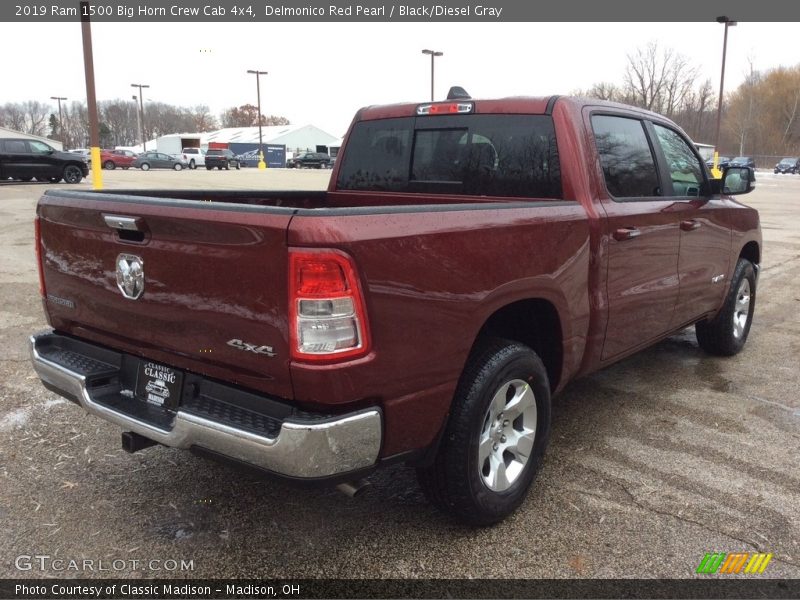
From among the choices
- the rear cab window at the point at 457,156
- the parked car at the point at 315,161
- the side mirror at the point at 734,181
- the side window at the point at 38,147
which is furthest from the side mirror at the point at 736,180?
the parked car at the point at 315,161

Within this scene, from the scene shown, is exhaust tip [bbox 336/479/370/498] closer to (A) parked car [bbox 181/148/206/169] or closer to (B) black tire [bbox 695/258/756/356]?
(B) black tire [bbox 695/258/756/356]

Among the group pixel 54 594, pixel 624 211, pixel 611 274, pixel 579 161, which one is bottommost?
pixel 54 594

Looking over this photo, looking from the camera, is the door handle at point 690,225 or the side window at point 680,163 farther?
the side window at point 680,163

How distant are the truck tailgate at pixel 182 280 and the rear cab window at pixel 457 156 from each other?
5.67 feet

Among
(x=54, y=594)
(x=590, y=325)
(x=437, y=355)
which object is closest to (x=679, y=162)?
(x=590, y=325)

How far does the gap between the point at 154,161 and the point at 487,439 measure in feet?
176

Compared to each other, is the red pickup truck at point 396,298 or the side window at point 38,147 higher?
the side window at point 38,147

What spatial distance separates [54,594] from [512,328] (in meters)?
2.22

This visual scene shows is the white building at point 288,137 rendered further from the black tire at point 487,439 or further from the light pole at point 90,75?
the black tire at point 487,439

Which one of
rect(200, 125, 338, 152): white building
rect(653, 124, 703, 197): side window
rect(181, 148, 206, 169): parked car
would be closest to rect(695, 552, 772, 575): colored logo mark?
rect(653, 124, 703, 197): side window

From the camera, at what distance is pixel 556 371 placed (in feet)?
11.1

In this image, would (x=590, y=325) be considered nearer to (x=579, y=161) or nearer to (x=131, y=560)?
(x=579, y=161)

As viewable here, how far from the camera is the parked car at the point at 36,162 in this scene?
2442cm

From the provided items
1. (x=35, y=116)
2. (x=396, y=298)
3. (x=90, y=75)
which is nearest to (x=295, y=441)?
(x=396, y=298)
